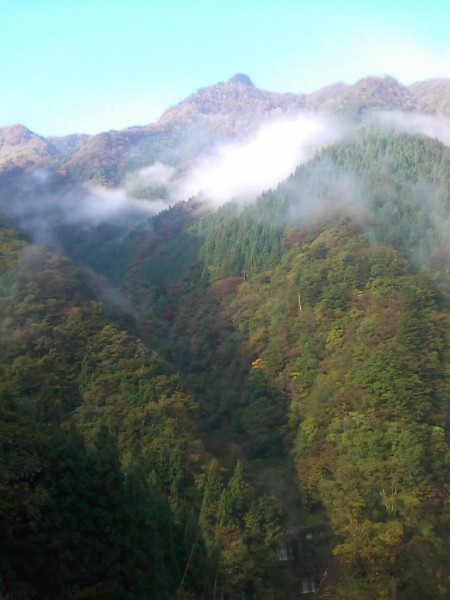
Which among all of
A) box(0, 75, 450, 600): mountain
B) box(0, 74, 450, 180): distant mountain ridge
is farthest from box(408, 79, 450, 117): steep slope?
box(0, 75, 450, 600): mountain

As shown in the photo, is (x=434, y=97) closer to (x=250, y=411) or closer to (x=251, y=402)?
(x=251, y=402)

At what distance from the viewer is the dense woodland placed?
1642 cm

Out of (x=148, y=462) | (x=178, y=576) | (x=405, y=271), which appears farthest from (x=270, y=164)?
(x=178, y=576)

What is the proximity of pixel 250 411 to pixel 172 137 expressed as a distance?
493ft

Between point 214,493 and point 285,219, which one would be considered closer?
point 214,493

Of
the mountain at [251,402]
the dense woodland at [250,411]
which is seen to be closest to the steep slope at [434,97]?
the mountain at [251,402]

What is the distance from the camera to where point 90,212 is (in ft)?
351

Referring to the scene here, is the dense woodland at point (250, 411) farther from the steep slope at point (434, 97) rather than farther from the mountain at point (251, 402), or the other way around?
the steep slope at point (434, 97)

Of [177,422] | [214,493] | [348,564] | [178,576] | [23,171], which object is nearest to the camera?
[178,576]

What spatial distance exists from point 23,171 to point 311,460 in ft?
399

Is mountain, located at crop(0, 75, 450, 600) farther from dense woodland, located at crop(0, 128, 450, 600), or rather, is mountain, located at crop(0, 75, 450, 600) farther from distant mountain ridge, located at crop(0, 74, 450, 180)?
distant mountain ridge, located at crop(0, 74, 450, 180)

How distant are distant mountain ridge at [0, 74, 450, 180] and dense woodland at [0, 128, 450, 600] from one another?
77.6 meters

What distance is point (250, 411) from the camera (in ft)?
135

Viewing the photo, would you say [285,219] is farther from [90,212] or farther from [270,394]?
[90,212]
